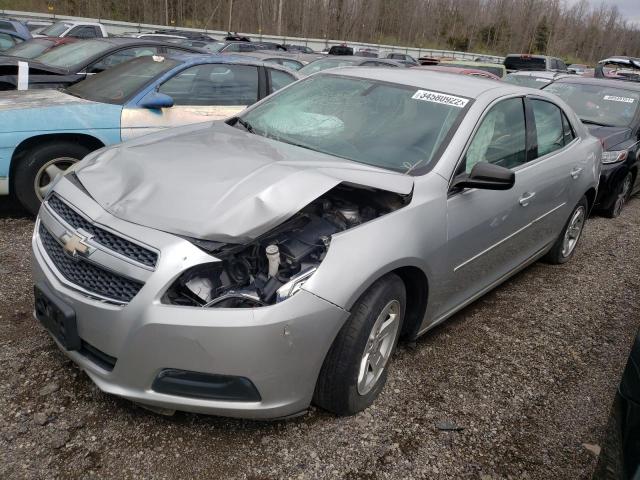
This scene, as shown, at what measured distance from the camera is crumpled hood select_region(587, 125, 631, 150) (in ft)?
21.5

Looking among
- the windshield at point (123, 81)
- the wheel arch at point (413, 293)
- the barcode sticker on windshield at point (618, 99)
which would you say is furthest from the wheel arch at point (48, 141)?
the barcode sticker on windshield at point (618, 99)

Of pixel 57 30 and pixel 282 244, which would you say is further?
pixel 57 30

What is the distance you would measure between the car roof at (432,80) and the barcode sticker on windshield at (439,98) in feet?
0.20

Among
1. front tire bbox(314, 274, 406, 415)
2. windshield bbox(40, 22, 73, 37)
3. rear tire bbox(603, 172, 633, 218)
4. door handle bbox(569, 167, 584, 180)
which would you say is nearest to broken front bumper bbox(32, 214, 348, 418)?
front tire bbox(314, 274, 406, 415)

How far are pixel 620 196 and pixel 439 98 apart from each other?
15.6 ft

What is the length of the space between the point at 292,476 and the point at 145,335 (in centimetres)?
86

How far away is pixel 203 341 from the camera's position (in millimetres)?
2070

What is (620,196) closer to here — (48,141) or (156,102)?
(156,102)

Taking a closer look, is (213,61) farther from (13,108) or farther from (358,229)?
(358,229)

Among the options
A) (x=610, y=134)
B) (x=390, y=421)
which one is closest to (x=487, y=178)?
(x=390, y=421)

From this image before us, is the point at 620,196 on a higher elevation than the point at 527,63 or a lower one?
lower

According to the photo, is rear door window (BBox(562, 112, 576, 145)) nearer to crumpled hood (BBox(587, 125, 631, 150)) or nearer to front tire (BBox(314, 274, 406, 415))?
crumpled hood (BBox(587, 125, 631, 150))

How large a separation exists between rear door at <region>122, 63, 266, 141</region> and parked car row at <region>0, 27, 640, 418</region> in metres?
1.04

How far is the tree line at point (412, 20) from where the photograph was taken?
42406mm
